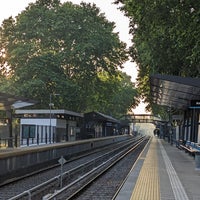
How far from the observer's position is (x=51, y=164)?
23891 mm

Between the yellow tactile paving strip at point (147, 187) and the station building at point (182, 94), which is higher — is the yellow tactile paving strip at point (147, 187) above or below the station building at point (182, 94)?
below

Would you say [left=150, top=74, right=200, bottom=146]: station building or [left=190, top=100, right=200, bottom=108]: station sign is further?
[left=190, top=100, right=200, bottom=108]: station sign

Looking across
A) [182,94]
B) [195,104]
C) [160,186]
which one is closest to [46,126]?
[182,94]

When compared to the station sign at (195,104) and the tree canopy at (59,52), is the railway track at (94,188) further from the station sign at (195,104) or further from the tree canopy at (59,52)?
the tree canopy at (59,52)

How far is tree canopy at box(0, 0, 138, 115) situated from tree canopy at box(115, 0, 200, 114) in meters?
16.9

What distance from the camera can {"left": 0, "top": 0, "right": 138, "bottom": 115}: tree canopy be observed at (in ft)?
147

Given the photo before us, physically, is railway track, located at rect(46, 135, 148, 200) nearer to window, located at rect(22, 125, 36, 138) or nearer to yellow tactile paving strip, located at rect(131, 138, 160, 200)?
yellow tactile paving strip, located at rect(131, 138, 160, 200)

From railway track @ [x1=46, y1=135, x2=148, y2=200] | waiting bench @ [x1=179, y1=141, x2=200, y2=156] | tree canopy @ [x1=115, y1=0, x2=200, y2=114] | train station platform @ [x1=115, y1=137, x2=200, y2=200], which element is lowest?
railway track @ [x1=46, y1=135, x2=148, y2=200]

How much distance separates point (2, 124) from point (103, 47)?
15.1m

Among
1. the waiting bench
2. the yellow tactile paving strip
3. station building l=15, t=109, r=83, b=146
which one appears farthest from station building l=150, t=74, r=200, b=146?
station building l=15, t=109, r=83, b=146

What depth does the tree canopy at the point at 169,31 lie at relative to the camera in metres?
18.8

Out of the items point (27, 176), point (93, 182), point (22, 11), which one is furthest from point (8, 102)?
point (22, 11)

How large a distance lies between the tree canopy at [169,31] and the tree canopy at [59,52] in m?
16.9

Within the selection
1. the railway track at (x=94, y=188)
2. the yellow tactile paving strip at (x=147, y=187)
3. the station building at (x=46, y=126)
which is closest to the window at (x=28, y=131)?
the station building at (x=46, y=126)
